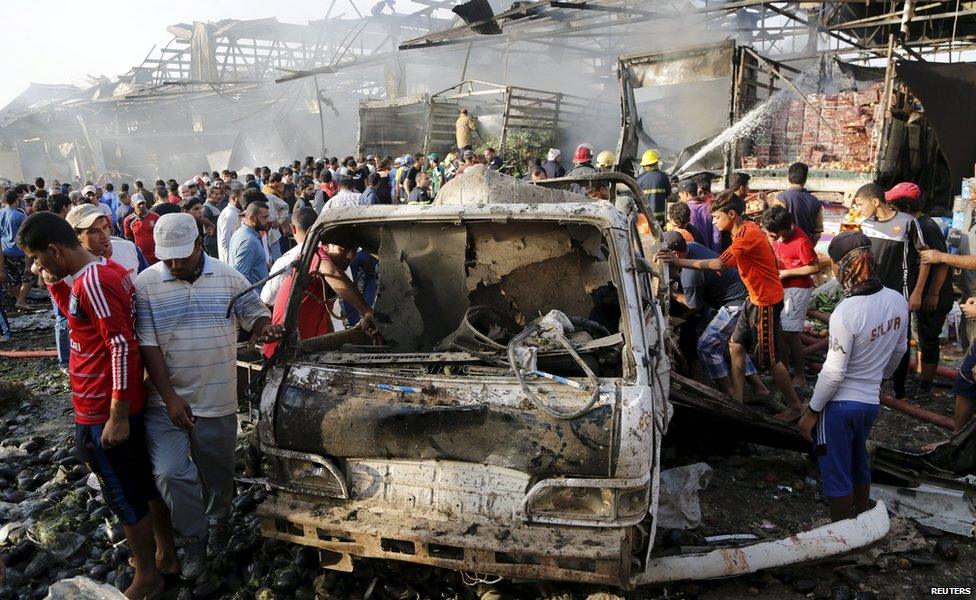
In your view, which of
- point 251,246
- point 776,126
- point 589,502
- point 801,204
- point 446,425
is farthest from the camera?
point 776,126

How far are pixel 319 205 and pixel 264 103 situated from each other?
1855cm

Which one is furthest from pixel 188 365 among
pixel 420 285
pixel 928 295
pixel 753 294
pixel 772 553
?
pixel 928 295

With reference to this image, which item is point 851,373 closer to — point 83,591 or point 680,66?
point 83,591

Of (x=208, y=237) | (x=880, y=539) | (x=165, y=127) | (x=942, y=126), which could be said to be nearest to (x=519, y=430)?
(x=880, y=539)

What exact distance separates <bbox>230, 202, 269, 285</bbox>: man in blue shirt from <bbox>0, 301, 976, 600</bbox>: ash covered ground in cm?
203

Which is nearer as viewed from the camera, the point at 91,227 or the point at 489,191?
the point at 489,191

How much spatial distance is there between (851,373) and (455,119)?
14.3 meters

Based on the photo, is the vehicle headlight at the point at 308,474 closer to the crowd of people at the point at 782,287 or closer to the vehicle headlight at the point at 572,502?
the vehicle headlight at the point at 572,502

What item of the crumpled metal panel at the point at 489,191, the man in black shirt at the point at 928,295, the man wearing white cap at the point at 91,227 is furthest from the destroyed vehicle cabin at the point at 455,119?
the man wearing white cap at the point at 91,227

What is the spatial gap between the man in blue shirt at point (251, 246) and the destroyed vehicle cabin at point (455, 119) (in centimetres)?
961

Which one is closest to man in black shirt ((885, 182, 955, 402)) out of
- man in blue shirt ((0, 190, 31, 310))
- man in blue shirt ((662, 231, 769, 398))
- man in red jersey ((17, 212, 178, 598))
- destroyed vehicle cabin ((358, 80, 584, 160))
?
man in blue shirt ((662, 231, 769, 398))

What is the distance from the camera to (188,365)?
3.28 meters

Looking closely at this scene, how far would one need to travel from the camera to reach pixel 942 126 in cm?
955

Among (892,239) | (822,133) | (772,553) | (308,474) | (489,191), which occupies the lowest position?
(772,553)
